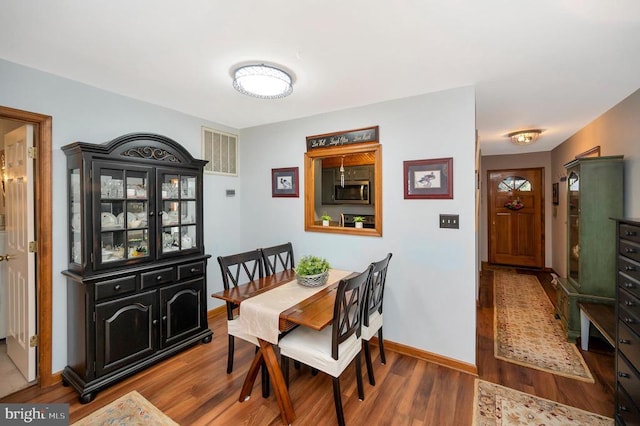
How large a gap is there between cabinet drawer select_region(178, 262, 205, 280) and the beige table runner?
3.17ft

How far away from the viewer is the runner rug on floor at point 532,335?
8.25ft

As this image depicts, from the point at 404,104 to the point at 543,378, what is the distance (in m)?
2.62

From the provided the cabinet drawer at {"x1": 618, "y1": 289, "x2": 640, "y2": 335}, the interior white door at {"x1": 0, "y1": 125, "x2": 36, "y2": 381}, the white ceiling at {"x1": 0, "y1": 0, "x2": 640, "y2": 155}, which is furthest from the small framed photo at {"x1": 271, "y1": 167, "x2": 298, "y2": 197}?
the cabinet drawer at {"x1": 618, "y1": 289, "x2": 640, "y2": 335}

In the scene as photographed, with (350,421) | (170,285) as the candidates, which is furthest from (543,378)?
(170,285)

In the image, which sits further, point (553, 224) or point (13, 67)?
point (553, 224)

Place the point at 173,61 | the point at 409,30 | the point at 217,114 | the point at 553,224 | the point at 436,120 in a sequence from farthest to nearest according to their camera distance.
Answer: the point at 553,224, the point at 217,114, the point at 436,120, the point at 173,61, the point at 409,30

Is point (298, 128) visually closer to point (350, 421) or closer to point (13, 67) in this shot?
point (13, 67)

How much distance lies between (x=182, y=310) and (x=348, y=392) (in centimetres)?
168

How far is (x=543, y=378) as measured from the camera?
2320mm

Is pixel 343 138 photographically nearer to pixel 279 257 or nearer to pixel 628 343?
pixel 279 257

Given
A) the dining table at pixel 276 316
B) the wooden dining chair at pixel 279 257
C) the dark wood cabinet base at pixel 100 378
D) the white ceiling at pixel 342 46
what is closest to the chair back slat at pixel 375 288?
the dining table at pixel 276 316

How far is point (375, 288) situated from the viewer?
7.45 ft

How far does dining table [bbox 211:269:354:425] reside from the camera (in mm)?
1842

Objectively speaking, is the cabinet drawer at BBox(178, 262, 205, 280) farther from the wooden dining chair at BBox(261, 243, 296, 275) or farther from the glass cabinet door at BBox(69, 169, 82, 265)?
the glass cabinet door at BBox(69, 169, 82, 265)
